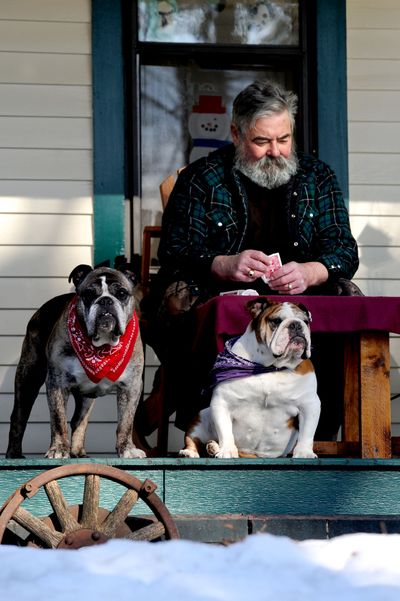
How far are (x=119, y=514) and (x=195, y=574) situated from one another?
1.72 metres

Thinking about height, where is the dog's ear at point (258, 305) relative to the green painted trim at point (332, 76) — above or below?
below

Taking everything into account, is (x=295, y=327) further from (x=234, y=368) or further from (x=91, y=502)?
(x=91, y=502)

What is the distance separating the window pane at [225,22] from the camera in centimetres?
666

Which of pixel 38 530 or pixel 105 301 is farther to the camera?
pixel 105 301

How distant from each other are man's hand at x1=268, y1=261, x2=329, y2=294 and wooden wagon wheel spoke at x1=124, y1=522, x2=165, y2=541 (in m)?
1.46

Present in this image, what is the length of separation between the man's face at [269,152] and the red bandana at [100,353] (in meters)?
1.04

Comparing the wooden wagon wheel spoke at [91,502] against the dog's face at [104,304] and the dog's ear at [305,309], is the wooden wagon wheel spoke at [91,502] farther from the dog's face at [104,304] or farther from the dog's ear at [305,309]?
the dog's ear at [305,309]

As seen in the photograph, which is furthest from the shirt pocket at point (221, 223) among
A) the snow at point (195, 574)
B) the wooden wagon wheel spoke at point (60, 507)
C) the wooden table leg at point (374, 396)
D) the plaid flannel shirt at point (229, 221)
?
the snow at point (195, 574)

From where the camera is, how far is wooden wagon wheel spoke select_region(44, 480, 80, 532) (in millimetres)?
4117

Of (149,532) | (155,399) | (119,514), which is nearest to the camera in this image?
(149,532)

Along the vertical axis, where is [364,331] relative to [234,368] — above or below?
above

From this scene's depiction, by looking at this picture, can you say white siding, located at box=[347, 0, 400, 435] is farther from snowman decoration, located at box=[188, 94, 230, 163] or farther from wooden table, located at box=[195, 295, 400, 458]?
wooden table, located at box=[195, 295, 400, 458]

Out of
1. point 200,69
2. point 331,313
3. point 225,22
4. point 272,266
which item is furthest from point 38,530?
point 225,22

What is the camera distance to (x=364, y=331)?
16.1 ft
